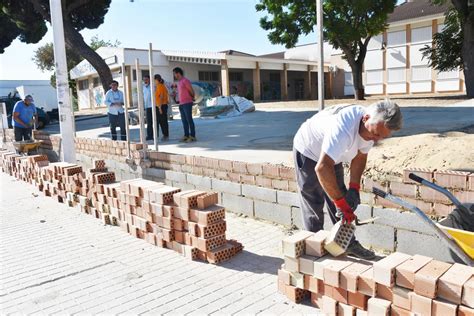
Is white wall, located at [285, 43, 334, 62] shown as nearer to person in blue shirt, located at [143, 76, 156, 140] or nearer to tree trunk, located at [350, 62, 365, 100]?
tree trunk, located at [350, 62, 365, 100]

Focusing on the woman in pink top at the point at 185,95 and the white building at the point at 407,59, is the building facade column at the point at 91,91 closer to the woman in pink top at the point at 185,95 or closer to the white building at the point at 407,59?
the white building at the point at 407,59

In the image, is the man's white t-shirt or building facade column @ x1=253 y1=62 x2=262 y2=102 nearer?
the man's white t-shirt

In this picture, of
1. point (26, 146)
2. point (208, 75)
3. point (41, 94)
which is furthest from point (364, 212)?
point (208, 75)

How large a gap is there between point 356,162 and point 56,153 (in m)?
9.61

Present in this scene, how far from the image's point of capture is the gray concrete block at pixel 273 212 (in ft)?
16.4

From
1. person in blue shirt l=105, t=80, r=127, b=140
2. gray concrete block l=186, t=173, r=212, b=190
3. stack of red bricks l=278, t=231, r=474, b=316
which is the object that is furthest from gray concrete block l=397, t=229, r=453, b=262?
person in blue shirt l=105, t=80, r=127, b=140

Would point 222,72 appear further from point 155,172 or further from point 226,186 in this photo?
point 226,186

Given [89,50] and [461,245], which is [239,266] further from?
[89,50]

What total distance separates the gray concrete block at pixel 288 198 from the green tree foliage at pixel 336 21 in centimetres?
1580

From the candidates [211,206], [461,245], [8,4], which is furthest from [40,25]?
[461,245]

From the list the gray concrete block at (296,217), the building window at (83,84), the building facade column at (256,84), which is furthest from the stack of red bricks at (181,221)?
the building window at (83,84)

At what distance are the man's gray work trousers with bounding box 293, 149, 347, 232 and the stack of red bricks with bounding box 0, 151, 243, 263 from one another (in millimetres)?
1002

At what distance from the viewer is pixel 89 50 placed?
1563cm

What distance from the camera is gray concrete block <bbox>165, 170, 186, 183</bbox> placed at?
6310 millimetres
